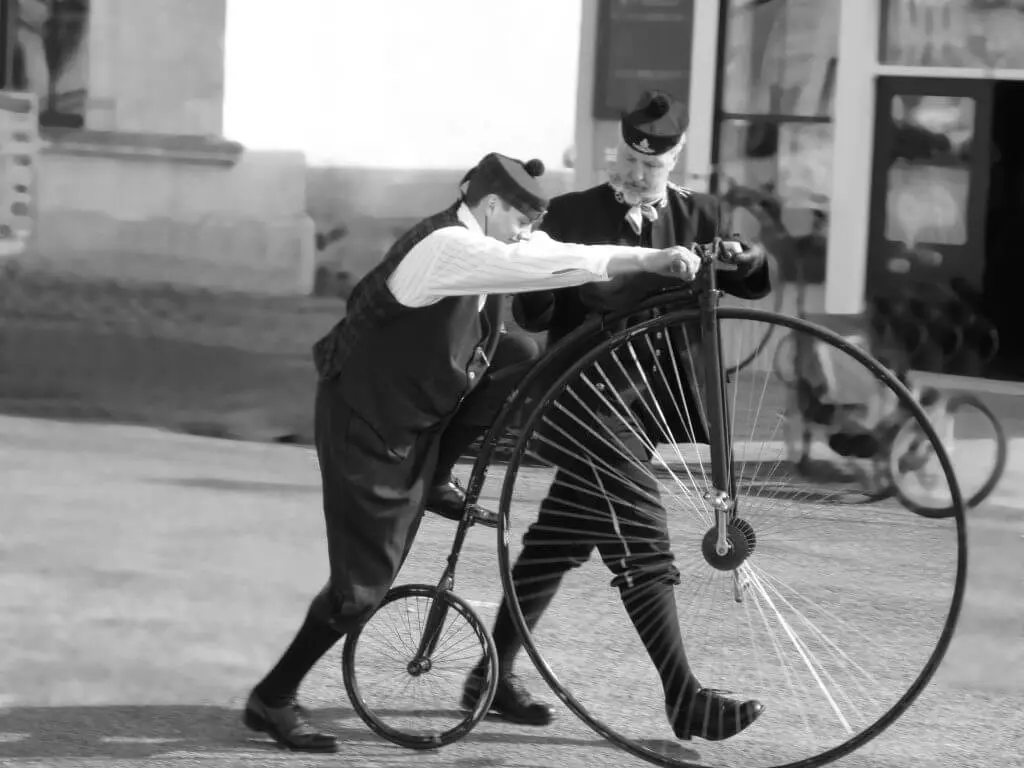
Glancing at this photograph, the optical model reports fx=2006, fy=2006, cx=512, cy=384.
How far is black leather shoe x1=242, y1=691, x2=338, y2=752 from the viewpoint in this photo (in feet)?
16.9

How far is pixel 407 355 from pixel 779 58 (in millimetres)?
8891

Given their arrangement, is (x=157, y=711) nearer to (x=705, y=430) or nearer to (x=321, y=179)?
(x=705, y=430)

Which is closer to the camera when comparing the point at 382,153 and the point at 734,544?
the point at 734,544

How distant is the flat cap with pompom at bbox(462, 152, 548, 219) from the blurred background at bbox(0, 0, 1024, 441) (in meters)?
6.56

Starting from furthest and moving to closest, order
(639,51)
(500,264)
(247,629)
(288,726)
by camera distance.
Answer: (639,51) < (247,629) < (288,726) < (500,264)

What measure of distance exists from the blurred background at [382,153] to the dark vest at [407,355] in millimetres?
6370

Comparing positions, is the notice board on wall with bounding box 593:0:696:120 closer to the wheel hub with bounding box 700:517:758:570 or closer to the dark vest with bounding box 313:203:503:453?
the dark vest with bounding box 313:203:503:453

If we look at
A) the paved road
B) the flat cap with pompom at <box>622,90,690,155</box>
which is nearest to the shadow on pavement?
the paved road

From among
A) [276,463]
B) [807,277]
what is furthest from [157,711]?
[807,277]

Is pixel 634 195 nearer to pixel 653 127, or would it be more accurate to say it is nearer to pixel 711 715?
pixel 653 127

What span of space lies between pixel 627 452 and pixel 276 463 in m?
4.88

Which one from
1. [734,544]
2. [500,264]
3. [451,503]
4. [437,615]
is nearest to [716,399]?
[734,544]

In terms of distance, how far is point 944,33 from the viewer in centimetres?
1313

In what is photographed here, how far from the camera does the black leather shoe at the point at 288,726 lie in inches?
203
